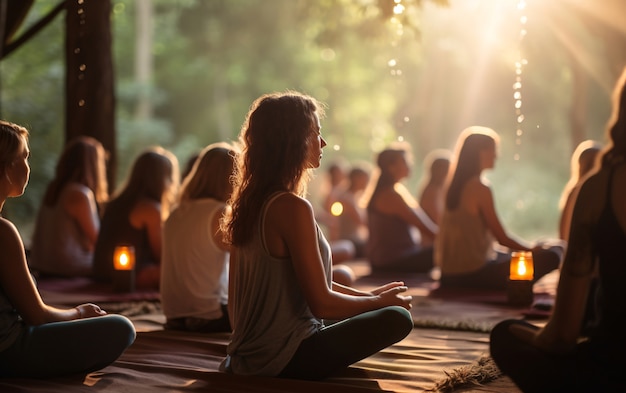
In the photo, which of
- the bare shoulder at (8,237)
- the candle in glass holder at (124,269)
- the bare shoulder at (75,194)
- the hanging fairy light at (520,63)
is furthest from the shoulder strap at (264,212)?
the bare shoulder at (75,194)

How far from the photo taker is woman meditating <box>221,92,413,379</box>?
3090mm

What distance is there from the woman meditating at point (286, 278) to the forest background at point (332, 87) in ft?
37.9

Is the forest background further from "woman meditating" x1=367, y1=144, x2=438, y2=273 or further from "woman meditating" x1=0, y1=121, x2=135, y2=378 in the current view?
"woman meditating" x1=0, y1=121, x2=135, y2=378

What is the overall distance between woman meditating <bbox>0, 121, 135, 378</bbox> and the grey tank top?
20.6 inches

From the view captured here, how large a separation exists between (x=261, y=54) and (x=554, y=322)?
1936cm

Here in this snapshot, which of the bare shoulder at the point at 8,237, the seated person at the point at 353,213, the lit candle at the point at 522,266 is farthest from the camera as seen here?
the seated person at the point at 353,213

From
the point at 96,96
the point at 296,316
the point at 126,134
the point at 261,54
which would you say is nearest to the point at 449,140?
the point at 261,54

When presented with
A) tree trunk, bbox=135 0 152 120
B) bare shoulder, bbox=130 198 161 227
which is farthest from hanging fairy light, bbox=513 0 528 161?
tree trunk, bbox=135 0 152 120

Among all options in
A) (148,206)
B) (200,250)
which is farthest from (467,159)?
(200,250)

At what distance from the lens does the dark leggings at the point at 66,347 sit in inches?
126

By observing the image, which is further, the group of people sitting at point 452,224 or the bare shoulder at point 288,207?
the group of people sitting at point 452,224

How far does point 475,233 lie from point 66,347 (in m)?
3.69

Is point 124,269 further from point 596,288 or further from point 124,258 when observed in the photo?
point 596,288

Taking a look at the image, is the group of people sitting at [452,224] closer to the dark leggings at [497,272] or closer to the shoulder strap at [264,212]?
the dark leggings at [497,272]
